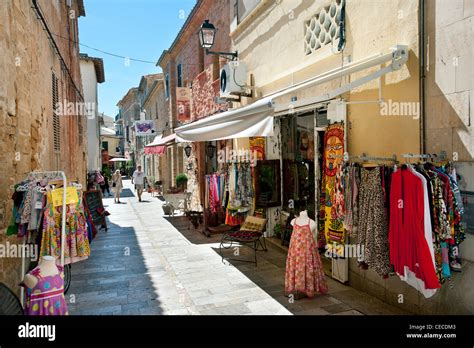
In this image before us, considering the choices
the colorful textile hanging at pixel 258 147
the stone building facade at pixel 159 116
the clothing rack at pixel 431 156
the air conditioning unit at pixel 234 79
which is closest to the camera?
the clothing rack at pixel 431 156

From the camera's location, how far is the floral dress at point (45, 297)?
9.91 ft

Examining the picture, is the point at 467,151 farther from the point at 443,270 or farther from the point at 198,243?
the point at 198,243

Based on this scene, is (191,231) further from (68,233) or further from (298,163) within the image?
(68,233)

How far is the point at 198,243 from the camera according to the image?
8.78m

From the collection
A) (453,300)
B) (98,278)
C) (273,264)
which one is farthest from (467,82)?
(98,278)

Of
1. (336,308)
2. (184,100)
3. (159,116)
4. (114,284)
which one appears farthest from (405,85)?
(159,116)

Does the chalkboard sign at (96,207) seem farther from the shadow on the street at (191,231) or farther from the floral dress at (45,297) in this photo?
the floral dress at (45,297)

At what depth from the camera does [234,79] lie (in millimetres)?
9367

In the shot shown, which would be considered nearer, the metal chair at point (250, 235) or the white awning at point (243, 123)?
the white awning at point (243, 123)

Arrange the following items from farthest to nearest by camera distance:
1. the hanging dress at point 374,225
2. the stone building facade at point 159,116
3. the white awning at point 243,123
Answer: the stone building facade at point 159,116, the white awning at point 243,123, the hanging dress at point 374,225

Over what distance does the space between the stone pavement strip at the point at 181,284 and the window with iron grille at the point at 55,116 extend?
2.60 m

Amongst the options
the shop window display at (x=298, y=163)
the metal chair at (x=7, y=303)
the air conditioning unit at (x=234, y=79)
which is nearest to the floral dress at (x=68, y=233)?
the metal chair at (x=7, y=303)

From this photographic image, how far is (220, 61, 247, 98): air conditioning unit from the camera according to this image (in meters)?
9.30
